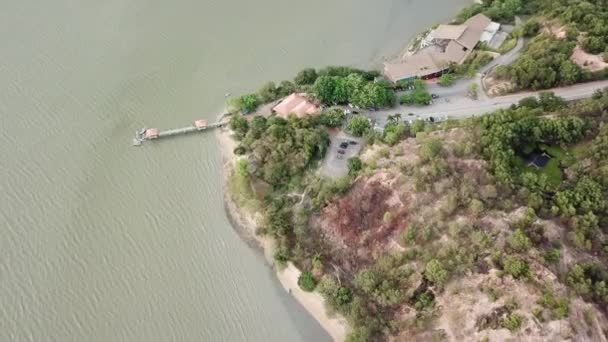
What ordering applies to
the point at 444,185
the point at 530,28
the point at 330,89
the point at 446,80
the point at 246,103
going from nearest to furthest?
the point at 444,185, the point at 330,89, the point at 246,103, the point at 446,80, the point at 530,28

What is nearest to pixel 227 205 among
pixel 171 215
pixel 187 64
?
pixel 171 215

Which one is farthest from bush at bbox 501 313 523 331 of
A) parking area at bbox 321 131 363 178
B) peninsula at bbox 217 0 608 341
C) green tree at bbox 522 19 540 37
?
green tree at bbox 522 19 540 37

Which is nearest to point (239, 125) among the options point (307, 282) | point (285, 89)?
point (285, 89)

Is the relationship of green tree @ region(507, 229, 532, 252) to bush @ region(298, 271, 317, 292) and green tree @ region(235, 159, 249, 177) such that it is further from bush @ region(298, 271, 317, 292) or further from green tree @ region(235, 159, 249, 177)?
green tree @ region(235, 159, 249, 177)

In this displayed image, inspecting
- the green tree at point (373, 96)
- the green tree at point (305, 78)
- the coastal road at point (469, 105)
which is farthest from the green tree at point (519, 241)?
the green tree at point (305, 78)

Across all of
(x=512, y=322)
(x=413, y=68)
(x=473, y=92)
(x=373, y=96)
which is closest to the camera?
(x=512, y=322)

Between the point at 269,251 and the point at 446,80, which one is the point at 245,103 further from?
the point at 446,80
